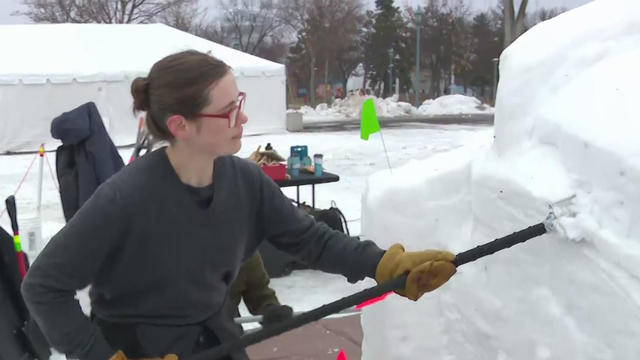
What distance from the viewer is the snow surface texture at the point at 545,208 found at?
1.70 metres

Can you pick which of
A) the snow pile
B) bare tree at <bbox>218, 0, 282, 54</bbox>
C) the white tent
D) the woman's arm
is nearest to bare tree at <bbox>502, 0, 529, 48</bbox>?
the white tent

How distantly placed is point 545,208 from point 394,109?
26415 millimetres

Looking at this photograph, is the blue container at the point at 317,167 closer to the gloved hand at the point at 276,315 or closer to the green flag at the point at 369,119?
the green flag at the point at 369,119

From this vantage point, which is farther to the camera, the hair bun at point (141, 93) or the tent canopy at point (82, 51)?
the tent canopy at point (82, 51)

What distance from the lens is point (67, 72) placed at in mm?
15273

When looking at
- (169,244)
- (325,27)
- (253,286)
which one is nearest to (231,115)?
(169,244)

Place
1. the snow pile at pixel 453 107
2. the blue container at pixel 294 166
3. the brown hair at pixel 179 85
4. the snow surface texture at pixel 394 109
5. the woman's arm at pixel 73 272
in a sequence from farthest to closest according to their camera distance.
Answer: the snow pile at pixel 453 107 < the snow surface texture at pixel 394 109 < the blue container at pixel 294 166 < the brown hair at pixel 179 85 < the woman's arm at pixel 73 272

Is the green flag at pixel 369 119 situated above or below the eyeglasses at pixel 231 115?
below

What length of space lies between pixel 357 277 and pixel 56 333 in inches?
31.8

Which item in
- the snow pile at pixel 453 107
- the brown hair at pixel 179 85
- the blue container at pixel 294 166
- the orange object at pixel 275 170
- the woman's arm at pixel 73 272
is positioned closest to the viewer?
the woman's arm at pixel 73 272

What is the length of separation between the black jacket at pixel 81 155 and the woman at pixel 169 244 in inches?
99.7

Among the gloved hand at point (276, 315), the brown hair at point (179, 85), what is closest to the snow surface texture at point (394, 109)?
the gloved hand at point (276, 315)

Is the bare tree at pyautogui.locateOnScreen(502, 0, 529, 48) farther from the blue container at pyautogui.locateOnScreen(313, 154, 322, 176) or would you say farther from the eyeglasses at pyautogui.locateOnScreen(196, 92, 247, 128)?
the eyeglasses at pyautogui.locateOnScreen(196, 92, 247, 128)

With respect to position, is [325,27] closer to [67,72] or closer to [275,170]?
[67,72]
